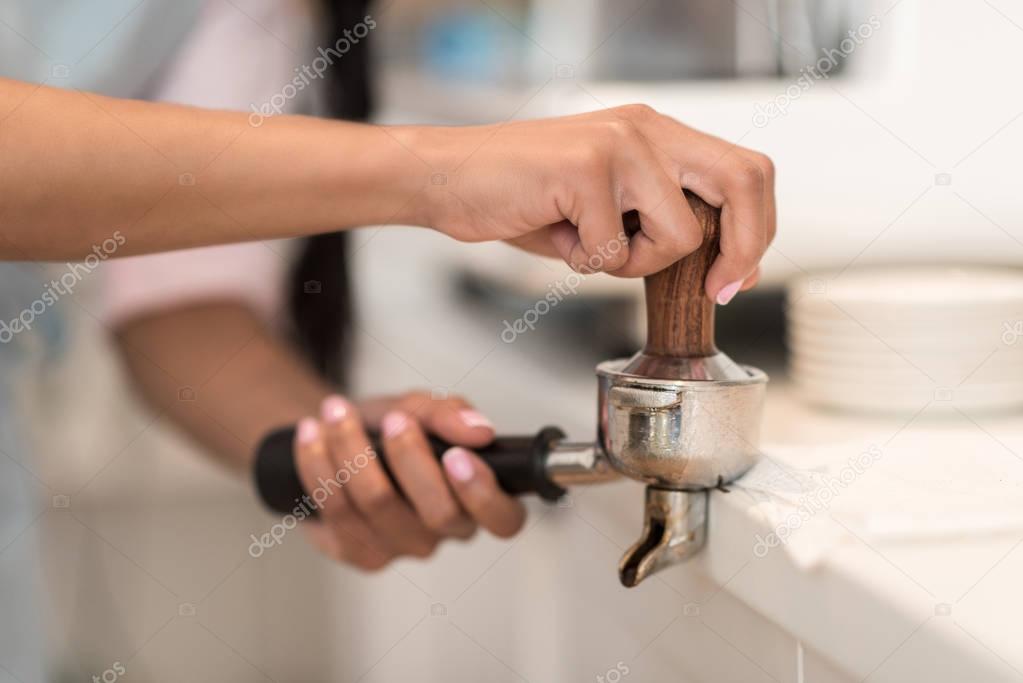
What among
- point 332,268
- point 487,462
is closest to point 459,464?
point 487,462

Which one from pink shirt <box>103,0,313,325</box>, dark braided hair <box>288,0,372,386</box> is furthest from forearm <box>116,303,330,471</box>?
dark braided hair <box>288,0,372,386</box>

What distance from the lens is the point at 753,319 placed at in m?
0.81

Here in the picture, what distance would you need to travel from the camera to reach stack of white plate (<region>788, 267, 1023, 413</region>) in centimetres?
57

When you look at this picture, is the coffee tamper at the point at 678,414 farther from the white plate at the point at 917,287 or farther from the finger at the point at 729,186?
the white plate at the point at 917,287

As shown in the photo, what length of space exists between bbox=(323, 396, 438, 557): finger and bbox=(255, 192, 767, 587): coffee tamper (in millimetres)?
161

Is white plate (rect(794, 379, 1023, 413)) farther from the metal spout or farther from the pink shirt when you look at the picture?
the pink shirt

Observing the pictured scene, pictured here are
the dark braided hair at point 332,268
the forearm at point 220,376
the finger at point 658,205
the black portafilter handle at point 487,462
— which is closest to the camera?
the finger at point 658,205

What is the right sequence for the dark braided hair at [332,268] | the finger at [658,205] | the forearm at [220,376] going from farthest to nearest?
1. the dark braided hair at [332,268]
2. the forearm at [220,376]
3. the finger at [658,205]

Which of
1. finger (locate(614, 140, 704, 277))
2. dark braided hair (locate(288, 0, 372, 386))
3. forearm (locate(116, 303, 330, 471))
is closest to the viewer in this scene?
finger (locate(614, 140, 704, 277))

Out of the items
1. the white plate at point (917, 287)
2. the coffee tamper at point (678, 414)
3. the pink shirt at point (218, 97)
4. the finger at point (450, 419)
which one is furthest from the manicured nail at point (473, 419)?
the pink shirt at point (218, 97)

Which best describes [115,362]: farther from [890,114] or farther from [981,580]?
[981,580]

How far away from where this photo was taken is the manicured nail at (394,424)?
57 cm

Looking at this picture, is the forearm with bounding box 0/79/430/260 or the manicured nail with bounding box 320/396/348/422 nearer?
the forearm with bounding box 0/79/430/260

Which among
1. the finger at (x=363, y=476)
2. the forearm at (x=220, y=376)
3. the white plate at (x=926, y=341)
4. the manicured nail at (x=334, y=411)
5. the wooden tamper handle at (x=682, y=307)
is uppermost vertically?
the wooden tamper handle at (x=682, y=307)
